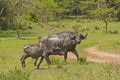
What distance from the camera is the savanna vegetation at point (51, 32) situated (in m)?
13.5

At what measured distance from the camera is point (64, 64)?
18.5 m

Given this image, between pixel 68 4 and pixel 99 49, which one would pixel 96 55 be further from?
pixel 68 4

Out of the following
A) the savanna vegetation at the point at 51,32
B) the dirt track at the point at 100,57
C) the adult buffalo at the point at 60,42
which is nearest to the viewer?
the savanna vegetation at the point at 51,32

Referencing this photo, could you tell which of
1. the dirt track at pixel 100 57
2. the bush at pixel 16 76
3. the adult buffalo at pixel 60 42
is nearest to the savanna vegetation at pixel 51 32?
the bush at pixel 16 76

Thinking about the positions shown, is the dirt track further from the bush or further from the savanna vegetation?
the bush

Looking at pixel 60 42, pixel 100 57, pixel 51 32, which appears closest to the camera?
pixel 60 42

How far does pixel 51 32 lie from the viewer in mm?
46656

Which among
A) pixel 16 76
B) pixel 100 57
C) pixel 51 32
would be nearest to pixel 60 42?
pixel 100 57

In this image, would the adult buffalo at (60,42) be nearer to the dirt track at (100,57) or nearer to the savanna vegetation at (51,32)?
the savanna vegetation at (51,32)

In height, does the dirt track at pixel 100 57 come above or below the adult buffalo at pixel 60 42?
below

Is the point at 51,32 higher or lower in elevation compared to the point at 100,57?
lower

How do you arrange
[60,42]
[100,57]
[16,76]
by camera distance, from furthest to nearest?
[100,57]
[60,42]
[16,76]

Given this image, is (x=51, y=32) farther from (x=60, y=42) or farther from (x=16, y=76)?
(x=16, y=76)

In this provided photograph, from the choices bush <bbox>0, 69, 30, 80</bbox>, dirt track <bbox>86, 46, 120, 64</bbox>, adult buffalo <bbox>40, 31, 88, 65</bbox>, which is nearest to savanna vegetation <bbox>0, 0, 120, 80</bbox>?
bush <bbox>0, 69, 30, 80</bbox>
